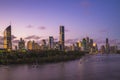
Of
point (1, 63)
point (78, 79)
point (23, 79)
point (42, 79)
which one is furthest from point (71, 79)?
point (1, 63)

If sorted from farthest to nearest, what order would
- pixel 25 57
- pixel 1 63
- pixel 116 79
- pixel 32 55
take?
pixel 32 55
pixel 25 57
pixel 1 63
pixel 116 79

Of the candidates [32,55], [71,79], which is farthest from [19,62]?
[71,79]

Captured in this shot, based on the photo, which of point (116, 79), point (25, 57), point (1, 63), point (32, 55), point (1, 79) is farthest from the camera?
point (32, 55)

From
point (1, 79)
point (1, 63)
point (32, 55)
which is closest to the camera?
point (1, 79)

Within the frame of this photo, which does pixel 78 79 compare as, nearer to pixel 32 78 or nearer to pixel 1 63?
pixel 32 78

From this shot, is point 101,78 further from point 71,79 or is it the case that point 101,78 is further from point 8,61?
point 8,61

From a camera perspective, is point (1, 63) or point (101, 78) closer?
point (101, 78)

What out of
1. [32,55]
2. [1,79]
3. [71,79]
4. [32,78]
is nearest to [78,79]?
[71,79]

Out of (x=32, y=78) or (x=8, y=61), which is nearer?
(x=32, y=78)

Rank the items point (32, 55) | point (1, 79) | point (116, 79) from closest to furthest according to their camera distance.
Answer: point (116, 79), point (1, 79), point (32, 55)
